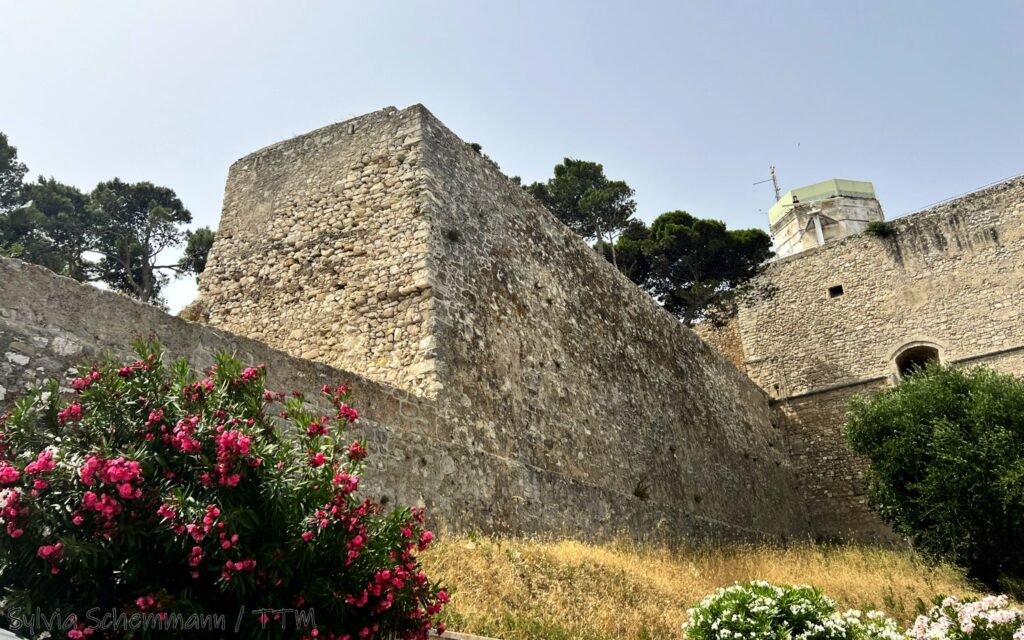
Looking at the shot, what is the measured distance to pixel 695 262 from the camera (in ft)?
78.6

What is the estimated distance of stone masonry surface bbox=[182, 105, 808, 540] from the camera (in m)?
Answer: 9.27

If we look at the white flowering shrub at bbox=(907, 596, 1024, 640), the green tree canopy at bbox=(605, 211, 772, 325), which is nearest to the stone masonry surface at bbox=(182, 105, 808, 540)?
the white flowering shrub at bbox=(907, 596, 1024, 640)

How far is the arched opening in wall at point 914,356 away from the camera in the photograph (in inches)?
773

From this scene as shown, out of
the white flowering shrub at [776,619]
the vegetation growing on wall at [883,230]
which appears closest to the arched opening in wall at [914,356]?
the vegetation growing on wall at [883,230]

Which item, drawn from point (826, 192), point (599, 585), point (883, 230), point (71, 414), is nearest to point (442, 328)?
point (599, 585)

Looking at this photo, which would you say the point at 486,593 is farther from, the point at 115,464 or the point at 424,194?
the point at 424,194

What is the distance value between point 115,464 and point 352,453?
1209mm

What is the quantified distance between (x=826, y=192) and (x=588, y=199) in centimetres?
2107

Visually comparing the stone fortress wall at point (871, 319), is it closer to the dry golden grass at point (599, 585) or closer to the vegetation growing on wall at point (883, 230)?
the vegetation growing on wall at point (883, 230)

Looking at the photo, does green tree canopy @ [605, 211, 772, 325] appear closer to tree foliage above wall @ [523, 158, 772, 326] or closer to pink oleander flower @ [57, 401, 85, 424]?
tree foliage above wall @ [523, 158, 772, 326]

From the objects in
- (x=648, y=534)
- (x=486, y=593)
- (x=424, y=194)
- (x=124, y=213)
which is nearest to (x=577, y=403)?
(x=648, y=534)

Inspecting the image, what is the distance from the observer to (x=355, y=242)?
1030 cm

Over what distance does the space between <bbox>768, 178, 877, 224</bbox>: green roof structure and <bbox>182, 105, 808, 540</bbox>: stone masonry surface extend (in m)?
30.3

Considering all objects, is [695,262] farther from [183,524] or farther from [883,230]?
[183,524]
